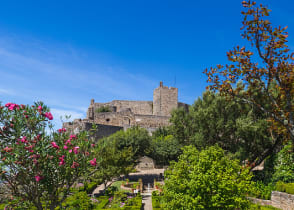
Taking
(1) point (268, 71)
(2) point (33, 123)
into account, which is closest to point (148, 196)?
(1) point (268, 71)

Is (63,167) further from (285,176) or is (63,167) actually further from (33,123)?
(285,176)

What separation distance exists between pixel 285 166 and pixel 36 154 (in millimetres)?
12453

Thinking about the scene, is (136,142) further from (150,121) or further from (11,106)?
(11,106)

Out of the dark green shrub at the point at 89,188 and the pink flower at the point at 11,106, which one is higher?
the pink flower at the point at 11,106

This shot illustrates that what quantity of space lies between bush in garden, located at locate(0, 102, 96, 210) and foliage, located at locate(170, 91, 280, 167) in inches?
436

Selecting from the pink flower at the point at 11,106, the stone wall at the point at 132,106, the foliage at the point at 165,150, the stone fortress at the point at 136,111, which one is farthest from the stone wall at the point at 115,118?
the pink flower at the point at 11,106

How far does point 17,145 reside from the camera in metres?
5.35

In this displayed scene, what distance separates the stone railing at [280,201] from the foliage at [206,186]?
3.45m

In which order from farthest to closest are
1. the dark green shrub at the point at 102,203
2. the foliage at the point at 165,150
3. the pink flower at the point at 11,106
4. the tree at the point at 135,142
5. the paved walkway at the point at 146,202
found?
the foliage at the point at 165,150 → the tree at the point at 135,142 → the paved walkway at the point at 146,202 → the dark green shrub at the point at 102,203 → the pink flower at the point at 11,106

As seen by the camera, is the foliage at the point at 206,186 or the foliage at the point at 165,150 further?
the foliage at the point at 165,150

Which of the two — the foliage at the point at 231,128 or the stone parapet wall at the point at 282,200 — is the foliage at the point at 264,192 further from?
the foliage at the point at 231,128

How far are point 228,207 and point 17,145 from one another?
6.16 metres

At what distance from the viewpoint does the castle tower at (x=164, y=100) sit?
4962 centimetres

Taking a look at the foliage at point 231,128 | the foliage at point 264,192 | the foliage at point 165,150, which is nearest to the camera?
the foliage at point 264,192
